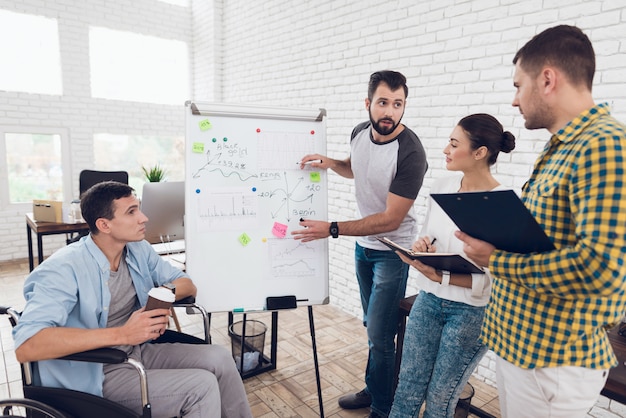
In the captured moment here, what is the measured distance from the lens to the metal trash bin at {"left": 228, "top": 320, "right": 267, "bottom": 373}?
2648 millimetres

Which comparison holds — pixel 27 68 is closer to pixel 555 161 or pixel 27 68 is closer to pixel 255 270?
pixel 255 270

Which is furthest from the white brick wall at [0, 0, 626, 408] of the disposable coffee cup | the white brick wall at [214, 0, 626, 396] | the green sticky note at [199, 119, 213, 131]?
the disposable coffee cup

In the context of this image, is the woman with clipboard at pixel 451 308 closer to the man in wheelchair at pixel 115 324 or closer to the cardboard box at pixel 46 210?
the man in wheelchair at pixel 115 324

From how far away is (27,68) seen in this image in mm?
4707

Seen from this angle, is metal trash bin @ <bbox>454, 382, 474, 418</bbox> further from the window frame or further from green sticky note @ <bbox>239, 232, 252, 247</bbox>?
the window frame

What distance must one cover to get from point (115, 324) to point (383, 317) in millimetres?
1220

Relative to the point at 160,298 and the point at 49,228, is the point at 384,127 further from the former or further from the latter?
the point at 49,228

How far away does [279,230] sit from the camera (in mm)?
1990

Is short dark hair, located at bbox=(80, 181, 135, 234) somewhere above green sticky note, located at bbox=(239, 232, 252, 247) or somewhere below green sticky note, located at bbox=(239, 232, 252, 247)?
above

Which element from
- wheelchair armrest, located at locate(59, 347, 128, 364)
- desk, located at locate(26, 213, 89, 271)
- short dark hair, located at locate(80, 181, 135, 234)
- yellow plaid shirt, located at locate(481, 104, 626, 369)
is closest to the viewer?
yellow plaid shirt, located at locate(481, 104, 626, 369)

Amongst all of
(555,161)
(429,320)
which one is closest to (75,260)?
(429,320)

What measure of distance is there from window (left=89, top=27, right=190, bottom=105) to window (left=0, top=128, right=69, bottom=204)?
84cm

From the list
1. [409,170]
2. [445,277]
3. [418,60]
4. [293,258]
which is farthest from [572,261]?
[418,60]

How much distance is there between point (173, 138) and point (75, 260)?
4585 mm
